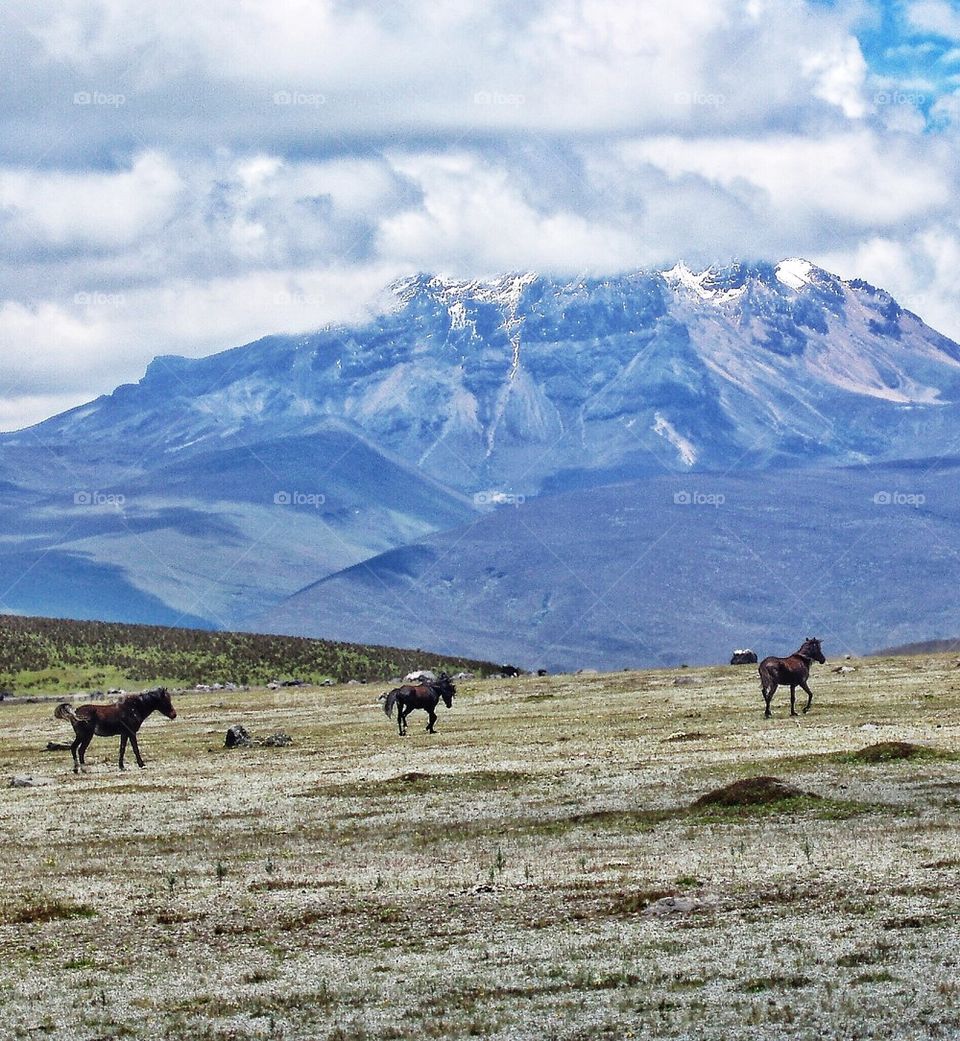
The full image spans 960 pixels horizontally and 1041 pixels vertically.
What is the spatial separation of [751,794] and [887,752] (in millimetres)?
9518

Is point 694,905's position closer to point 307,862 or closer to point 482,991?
point 482,991

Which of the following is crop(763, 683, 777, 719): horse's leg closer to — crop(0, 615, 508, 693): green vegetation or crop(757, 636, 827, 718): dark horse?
crop(757, 636, 827, 718): dark horse

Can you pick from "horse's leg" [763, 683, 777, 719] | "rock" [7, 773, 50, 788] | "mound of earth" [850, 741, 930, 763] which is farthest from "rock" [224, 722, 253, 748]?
"mound of earth" [850, 741, 930, 763]

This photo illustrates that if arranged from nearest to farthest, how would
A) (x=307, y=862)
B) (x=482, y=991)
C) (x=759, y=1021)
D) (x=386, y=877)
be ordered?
(x=759, y=1021) → (x=482, y=991) → (x=386, y=877) → (x=307, y=862)

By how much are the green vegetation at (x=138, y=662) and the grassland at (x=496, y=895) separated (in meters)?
110

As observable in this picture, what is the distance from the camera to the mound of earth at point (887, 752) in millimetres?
48375

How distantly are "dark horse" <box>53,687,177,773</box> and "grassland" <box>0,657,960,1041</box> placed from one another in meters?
1.46

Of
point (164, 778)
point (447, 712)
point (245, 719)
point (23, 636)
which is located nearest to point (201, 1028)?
point (164, 778)

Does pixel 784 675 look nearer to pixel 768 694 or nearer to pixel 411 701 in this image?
pixel 768 694

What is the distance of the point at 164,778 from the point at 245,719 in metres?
43.5

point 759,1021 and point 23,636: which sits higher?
point 23,636

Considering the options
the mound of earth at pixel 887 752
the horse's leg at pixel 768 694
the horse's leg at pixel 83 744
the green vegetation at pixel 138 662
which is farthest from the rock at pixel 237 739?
the green vegetation at pixel 138 662

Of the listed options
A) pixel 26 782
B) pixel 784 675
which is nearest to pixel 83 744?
pixel 26 782

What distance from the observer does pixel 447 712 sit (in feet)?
308
